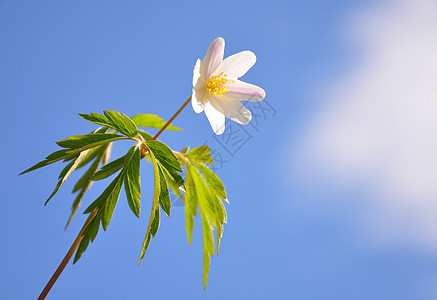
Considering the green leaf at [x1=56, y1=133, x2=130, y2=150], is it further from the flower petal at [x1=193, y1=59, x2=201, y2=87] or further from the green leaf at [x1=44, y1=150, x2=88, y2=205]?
the flower petal at [x1=193, y1=59, x2=201, y2=87]

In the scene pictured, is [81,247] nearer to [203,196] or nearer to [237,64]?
[203,196]

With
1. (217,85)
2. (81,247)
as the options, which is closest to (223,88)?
(217,85)

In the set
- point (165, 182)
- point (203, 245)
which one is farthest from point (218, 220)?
point (165, 182)

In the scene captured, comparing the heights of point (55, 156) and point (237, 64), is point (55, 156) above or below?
below

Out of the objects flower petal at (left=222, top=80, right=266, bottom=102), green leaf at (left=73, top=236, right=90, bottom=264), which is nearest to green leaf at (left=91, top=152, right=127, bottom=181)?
green leaf at (left=73, top=236, right=90, bottom=264)

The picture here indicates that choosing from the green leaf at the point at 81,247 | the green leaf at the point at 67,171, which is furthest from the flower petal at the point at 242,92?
the green leaf at the point at 81,247

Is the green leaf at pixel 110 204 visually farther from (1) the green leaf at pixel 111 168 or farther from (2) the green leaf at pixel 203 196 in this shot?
(2) the green leaf at pixel 203 196
